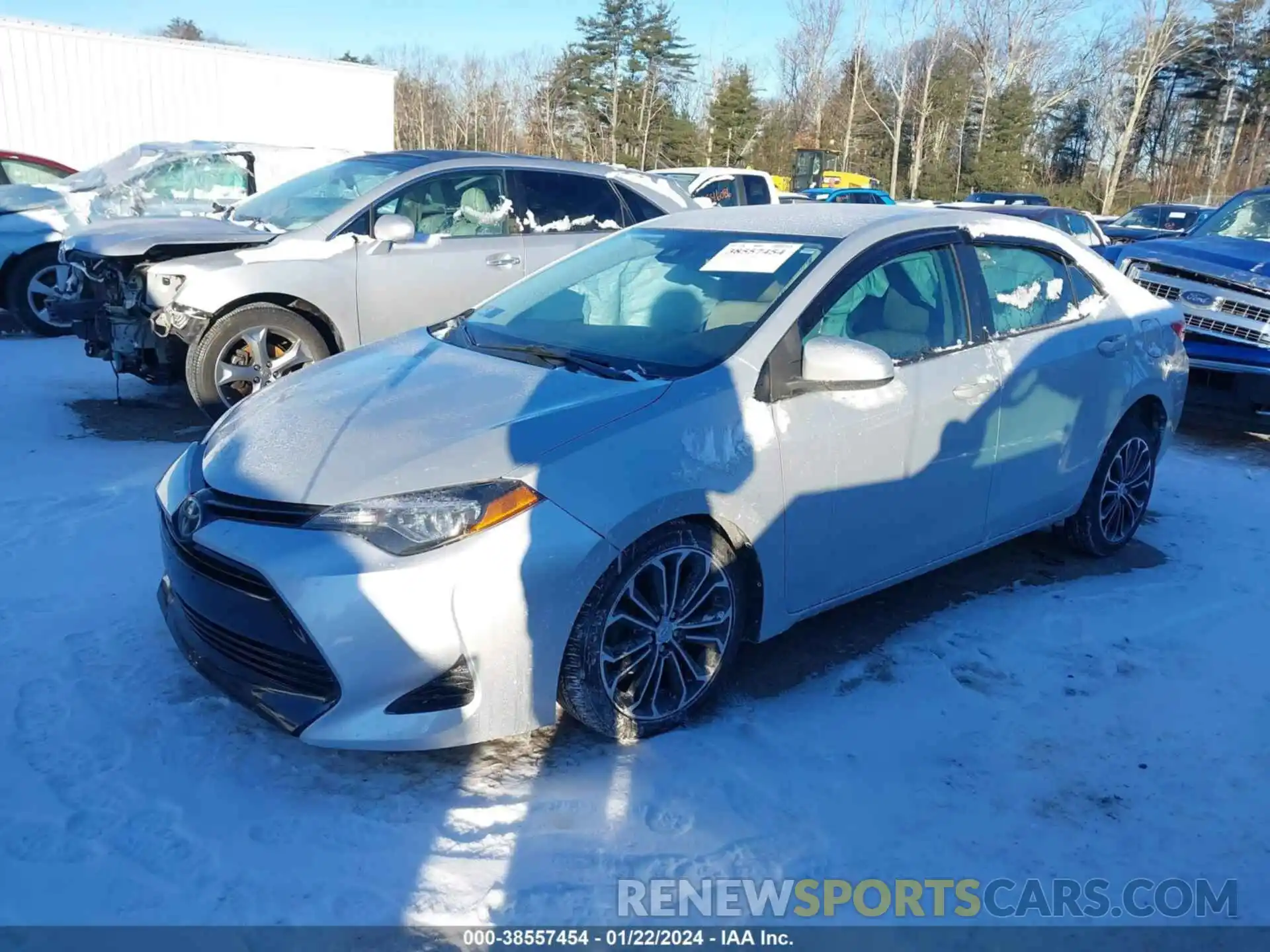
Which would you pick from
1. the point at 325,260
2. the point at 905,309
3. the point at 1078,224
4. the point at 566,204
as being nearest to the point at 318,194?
the point at 325,260

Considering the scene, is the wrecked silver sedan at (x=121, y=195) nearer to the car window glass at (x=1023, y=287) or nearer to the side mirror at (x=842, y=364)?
the car window glass at (x=1023, y=287)

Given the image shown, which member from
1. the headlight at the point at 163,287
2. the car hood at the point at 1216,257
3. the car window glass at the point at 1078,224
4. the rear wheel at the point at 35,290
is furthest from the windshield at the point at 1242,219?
the rear wheel at the point at 35,290

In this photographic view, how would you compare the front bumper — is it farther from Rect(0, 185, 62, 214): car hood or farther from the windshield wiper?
Rect(0, 185, 62, 214): car hood

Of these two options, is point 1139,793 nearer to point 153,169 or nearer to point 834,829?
point 834,829

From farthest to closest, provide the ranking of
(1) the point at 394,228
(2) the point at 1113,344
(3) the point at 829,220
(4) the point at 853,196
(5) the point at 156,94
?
1. (4) the point at 853,196
2. (5) the point at 156,94
3. (1) the point at 394,228
4. (2) the point at 1113,344
5. (3) the point at 829,220

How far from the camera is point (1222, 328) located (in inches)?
289

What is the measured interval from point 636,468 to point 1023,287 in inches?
91.7

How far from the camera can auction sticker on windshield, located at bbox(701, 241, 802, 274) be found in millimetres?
3670

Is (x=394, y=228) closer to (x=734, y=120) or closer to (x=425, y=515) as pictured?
(x=425, y=515)

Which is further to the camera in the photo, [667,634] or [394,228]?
[394,228]

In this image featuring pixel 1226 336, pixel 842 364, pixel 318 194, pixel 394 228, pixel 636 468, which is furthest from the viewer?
pixel 1226 336

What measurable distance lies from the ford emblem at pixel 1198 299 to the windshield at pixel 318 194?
5.94 m

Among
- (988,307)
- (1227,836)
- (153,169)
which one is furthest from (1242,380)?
(153,169)

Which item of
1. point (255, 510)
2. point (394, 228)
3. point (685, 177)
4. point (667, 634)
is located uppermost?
point (685, 177)
